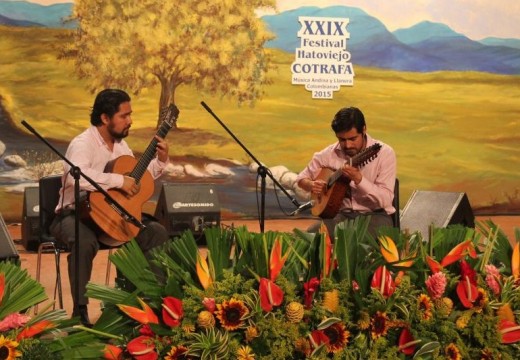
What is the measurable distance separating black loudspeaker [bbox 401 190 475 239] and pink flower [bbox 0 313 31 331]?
3802 millimetres

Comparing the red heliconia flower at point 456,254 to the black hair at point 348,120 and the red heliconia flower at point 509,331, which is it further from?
the black hair at point 348,120

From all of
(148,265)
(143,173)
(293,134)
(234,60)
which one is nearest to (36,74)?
(234,60)

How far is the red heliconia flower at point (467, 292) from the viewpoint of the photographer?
138 cm

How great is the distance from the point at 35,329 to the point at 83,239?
3077mm

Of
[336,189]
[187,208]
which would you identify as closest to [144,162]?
[336,189]

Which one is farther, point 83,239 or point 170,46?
point 170,46

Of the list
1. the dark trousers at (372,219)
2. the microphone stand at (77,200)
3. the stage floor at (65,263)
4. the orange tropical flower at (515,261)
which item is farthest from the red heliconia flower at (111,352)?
the dark trousers at (372,219)

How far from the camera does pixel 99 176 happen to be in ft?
14.1

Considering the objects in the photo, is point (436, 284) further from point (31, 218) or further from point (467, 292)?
point (31, 218)

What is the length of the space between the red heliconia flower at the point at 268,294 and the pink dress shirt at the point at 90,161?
10.1 feet

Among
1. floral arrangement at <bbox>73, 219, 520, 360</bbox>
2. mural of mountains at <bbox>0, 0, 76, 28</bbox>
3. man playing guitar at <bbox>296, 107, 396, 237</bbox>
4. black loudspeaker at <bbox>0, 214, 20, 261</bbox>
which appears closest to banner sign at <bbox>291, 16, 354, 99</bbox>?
mural of mountains at <bbox>0, 0, 76, 28</bbox>

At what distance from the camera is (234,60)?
34.4 ft

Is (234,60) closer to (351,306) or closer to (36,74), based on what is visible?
(36,74)

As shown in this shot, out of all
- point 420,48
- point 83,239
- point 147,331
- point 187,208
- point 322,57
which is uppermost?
point 420,48
